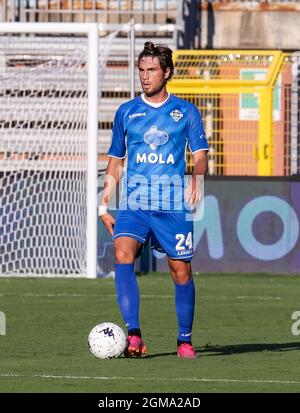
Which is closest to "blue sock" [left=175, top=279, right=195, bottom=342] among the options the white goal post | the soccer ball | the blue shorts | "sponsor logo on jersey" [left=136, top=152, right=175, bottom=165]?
the blue shorts

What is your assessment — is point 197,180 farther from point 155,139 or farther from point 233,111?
point 233,111

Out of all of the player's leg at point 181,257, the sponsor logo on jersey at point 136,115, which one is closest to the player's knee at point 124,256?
the player's leg at point 181,257

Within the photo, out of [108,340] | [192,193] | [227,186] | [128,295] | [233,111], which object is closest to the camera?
[192,193]

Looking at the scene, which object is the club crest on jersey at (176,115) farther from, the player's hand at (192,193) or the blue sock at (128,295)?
the blue sock at (128,295)

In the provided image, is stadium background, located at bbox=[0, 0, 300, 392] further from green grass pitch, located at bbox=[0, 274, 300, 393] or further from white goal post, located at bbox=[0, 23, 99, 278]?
white goal post, located at bbox=[0, 23, 99, 278]

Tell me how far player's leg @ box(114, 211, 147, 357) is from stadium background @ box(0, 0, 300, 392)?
196 millimetres

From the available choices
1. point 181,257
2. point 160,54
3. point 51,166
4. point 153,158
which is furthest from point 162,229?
point 51,166

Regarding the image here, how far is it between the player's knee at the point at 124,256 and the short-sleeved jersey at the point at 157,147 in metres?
0.33

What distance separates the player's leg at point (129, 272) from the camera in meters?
9.30

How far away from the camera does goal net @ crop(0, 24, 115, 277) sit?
17.5 metres

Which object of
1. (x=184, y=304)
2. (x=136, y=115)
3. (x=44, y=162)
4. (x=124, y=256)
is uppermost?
(x=136, y=115)

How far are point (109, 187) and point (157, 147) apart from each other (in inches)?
19.6

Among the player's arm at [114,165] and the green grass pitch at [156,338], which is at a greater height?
the player's arm at [114,165]

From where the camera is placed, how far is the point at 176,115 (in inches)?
372
